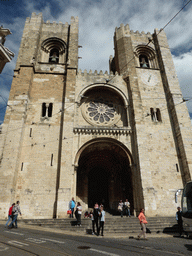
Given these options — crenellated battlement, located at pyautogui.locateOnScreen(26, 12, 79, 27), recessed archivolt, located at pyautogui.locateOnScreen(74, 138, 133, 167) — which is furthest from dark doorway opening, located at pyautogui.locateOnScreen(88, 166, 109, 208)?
crenellated battlement, located at pyautogui.locateOnScreen(26, 12, 79, 27)

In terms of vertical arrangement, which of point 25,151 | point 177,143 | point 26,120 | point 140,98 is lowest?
point 25,151

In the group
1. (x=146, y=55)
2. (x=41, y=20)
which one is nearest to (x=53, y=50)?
(x=41, y=20)

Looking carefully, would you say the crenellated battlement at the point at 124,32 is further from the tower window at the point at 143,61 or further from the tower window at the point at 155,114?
the tower window at the point at 155,114

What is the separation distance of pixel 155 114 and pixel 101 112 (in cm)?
471

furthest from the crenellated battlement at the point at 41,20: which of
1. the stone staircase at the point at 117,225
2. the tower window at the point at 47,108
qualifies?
the stone staircase at the point at 117,225

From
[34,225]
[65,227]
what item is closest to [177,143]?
[65,227]

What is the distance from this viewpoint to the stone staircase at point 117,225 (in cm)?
833

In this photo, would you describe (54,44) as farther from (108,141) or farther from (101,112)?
(108,141)

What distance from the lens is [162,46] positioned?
18438mm

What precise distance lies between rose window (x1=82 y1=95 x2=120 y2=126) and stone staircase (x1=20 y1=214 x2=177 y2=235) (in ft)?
26.0

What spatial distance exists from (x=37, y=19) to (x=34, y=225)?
746 inches

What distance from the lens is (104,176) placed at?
17.2 metres

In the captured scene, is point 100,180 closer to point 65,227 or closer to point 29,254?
point 65,227

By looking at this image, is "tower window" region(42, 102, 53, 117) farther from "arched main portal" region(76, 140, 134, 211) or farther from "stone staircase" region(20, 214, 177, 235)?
"stone staircase" region(20, 214, 177, 235)
